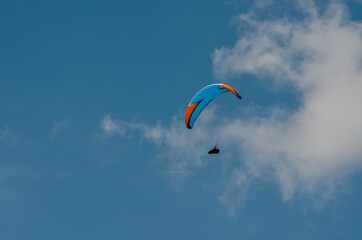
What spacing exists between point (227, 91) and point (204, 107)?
332cm

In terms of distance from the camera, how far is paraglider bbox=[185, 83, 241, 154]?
62562 mm

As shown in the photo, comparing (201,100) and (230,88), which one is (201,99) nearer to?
(201,100)

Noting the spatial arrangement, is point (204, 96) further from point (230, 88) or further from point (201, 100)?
point (230, 88)

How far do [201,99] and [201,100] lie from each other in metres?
0.12

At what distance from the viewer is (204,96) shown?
2482 inches

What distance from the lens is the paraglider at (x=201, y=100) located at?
6256cm

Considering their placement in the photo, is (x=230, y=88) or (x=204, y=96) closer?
(x=230, y=88)

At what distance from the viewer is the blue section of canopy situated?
62.6 m

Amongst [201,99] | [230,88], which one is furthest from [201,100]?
[230,88]

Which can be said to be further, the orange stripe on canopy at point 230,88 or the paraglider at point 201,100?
the paraglider at point 201,100

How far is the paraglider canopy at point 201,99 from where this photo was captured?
6256 centimetres

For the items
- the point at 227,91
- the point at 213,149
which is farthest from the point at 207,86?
the point at 213,149

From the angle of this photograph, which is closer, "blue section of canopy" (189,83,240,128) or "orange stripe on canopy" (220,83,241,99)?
"orange stripe on canopy" (220,83,241,99)

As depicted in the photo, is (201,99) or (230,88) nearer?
(230,88)
